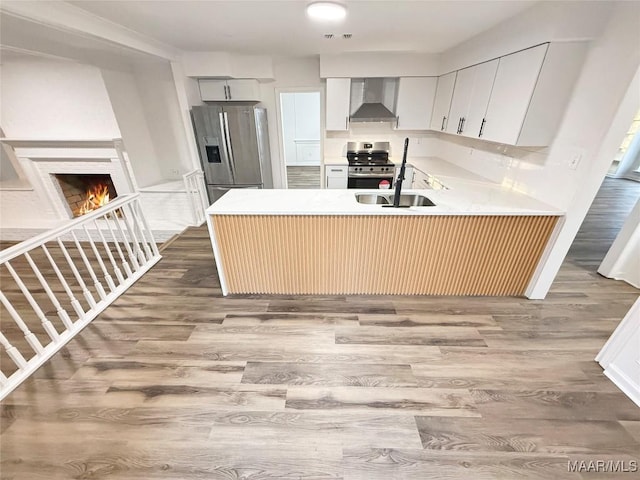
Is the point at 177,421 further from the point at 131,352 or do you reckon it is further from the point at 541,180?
the point at 541,180

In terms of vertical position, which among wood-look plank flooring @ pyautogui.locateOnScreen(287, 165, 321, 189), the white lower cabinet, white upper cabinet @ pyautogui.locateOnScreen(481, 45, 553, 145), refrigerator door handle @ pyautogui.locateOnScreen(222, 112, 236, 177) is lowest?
wood-look plank flooring @ pyautogui.locateOnScreen(287, 165, 321, 189)

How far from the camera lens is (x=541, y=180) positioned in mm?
2178

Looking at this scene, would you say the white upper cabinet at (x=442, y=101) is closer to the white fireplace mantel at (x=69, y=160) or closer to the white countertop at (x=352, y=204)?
the white countertop at (x=352, y=204)

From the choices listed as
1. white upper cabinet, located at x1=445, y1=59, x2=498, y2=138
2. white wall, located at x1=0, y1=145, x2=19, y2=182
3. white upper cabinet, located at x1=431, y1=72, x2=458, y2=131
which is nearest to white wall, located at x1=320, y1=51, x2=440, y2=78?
white upper cabinet, located at x1=431, y1=72, x2=458, y2=131

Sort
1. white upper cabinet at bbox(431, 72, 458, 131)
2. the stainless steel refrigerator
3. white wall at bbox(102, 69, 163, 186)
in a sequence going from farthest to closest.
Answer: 1. the stainless steel refrigerator
2. white wall at bbox(102, 69, 163, 186)
3. white upper cabinet at bbox(431, 72, 458, 131)

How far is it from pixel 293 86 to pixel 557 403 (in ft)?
15.5

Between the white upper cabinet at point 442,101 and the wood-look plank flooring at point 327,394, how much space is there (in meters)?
2.55

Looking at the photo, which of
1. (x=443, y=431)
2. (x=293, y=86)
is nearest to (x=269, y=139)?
(x=293, y=86)

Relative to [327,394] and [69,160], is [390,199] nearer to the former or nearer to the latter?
[327,394]

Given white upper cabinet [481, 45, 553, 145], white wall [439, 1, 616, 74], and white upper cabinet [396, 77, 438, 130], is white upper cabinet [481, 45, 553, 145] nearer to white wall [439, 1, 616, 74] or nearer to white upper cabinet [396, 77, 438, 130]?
white wall [439, 1, 616, 74]

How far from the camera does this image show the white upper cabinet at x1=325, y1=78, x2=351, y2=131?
3684mm

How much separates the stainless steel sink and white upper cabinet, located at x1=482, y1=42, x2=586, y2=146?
2.83ft

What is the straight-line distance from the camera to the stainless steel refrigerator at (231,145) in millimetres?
3639

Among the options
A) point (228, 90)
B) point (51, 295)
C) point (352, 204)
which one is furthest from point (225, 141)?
point (51, 295)
